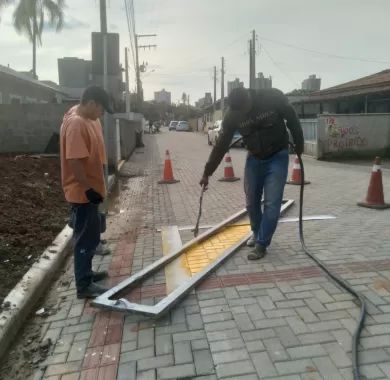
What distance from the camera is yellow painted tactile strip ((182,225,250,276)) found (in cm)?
458

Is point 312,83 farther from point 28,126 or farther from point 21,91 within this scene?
point 28,126

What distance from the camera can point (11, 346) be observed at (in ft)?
10.7

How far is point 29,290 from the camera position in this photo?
12.9 ft

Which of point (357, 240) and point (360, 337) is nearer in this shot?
point (360, 337)

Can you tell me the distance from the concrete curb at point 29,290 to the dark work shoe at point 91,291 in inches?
17.3

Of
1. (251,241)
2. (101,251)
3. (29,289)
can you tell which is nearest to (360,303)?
(251,241)

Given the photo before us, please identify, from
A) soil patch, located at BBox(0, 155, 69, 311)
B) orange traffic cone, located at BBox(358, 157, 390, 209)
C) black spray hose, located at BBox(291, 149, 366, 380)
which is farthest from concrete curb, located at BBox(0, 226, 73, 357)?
orange traffic cone, located at BBox(358, 157, 390, 209)

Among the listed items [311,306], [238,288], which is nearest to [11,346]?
[238,288]

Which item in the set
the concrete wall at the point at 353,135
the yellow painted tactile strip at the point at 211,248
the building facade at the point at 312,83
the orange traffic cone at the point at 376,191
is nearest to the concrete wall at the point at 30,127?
the concrete wall at the point at 353,135

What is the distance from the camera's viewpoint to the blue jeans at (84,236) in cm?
374

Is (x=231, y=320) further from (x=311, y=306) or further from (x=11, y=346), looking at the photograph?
(x=11, y=346)

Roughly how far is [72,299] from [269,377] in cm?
204

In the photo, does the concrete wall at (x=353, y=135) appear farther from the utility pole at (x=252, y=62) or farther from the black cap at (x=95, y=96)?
the utility pole at (x=252, y=62)

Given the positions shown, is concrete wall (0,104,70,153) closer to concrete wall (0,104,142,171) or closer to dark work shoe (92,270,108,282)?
concrete wall (0,104,142,171)
